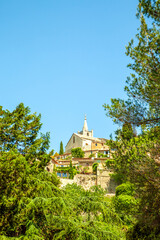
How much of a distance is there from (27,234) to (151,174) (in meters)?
5.57

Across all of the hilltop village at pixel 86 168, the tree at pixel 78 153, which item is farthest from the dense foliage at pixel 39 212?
the tree at pixel 78 153

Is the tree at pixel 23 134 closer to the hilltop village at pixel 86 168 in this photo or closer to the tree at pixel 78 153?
the hilltop village at pixel 86 168

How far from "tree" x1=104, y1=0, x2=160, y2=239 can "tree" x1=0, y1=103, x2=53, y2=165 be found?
955 centimetres

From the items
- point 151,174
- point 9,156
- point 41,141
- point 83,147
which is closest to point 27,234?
point 9,156

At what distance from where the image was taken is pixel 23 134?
19156 mm

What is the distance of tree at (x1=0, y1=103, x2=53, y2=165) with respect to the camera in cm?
1812

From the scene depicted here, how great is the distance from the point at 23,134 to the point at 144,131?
11.3 m

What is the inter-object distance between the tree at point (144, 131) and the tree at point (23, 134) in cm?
955

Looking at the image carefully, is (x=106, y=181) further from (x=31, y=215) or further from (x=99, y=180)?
(x=31, y=215)

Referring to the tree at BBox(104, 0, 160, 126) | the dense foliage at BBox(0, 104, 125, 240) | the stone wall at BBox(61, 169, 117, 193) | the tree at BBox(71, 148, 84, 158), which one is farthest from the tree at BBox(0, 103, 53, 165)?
the tree at BBox(71, 148, 84, 158)

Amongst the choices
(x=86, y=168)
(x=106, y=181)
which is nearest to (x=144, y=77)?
(x=106, y=181)

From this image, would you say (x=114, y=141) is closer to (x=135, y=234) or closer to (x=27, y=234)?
(x=135, y=234)

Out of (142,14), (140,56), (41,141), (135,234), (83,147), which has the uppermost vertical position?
(83,147)

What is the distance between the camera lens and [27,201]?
11.7 meters
